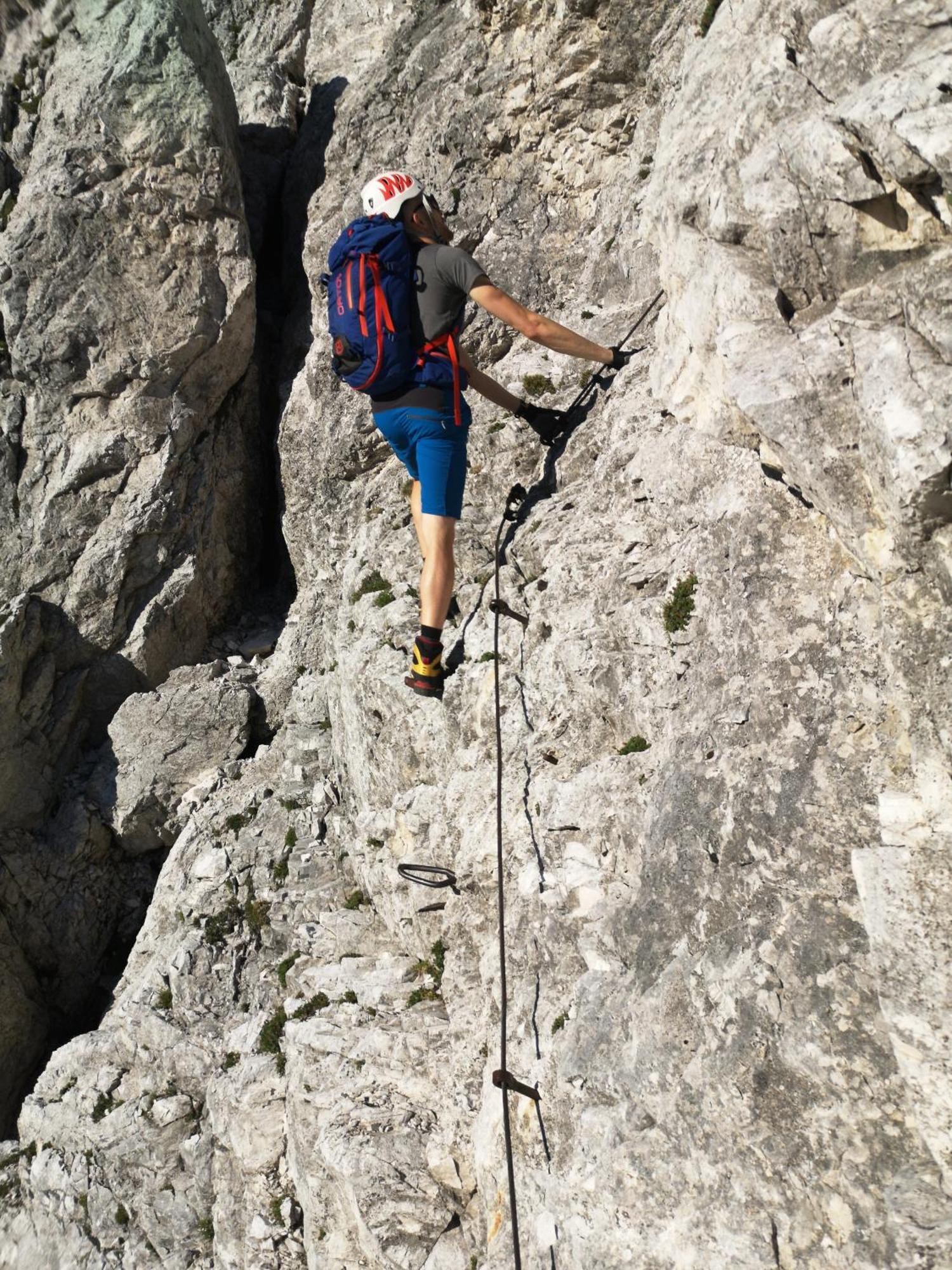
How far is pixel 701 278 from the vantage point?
680cm

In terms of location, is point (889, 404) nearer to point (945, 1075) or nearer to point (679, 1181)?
point (945, 1075)

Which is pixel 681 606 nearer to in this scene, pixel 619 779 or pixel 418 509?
pixel 619 779

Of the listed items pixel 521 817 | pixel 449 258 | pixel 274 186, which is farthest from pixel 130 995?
pixel 274 186

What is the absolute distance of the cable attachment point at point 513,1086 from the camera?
234 inches

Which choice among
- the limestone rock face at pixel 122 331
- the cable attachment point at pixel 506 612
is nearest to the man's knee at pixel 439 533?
the cable attachment point at pixel 506 612

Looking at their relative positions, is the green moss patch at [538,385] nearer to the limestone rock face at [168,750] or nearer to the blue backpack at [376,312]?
the blue backpack at [376,312]

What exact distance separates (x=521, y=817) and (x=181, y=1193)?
588cm

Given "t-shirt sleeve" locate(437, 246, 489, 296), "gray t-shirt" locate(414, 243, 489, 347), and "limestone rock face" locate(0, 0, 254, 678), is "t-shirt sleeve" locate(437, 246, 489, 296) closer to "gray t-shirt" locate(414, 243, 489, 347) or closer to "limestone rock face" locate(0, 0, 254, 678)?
"gray t-shirt" locate(414, 243, 489, 347)

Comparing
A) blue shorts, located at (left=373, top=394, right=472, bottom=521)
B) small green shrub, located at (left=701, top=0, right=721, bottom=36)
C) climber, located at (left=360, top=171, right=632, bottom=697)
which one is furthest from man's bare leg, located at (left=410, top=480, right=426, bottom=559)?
small green shrub, located at (left=701, top=0, right=721, bottom=36)

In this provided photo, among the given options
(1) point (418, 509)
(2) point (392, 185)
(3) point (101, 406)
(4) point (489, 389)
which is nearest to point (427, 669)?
(1) point (418, 509)

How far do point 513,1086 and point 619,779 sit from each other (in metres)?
2.20

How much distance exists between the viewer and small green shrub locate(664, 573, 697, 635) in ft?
22.1

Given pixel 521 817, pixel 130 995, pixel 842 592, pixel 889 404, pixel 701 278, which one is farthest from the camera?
pixel 130 995

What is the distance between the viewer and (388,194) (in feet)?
28.0
